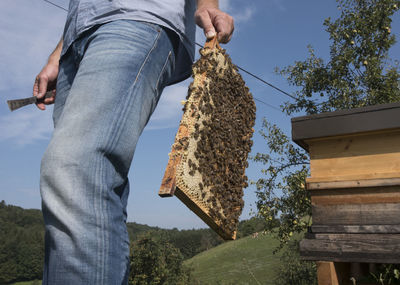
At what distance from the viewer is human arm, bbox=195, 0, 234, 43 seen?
240cm

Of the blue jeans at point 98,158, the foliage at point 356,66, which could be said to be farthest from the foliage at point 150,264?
the blue jeans at point 98,158

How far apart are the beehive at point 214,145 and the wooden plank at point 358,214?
171 cm

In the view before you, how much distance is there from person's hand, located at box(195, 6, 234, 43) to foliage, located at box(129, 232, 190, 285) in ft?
135

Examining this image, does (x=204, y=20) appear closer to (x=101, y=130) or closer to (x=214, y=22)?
(x=214, y=22)

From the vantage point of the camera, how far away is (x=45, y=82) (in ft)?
8.04

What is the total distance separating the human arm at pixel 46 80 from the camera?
8.04 feet

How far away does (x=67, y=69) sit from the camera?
2066 millimetres

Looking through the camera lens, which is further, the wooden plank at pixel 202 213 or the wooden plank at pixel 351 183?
the wooden plank at pixel 351 183

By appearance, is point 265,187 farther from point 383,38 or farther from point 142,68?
point 142,68

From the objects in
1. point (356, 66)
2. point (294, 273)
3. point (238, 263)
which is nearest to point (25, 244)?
point (238, 263)

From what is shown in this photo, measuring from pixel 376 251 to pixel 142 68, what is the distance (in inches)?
125

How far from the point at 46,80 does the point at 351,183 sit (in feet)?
10.7

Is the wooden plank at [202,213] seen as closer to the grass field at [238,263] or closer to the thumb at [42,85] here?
the thumb at [42,85]

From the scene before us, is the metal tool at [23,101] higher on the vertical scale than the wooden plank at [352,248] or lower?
higher
